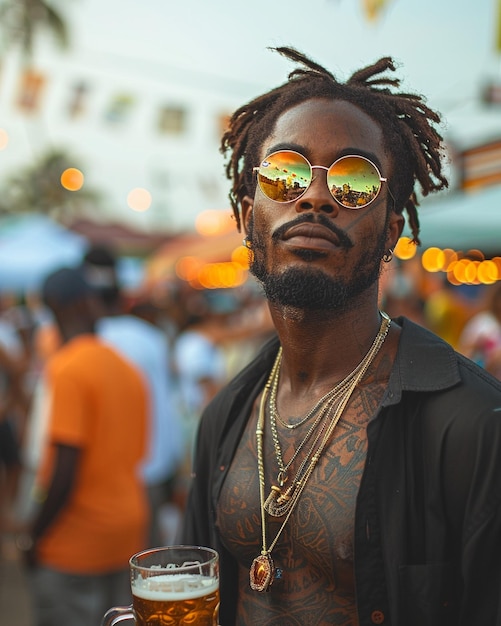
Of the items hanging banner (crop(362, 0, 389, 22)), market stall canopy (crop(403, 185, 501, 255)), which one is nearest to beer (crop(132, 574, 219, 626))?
hanging banner (crop(362, 0, 389, 22))

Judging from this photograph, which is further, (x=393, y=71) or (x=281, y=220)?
(x=393, y=71)

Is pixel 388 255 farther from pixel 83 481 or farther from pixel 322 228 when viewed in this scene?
pixel 83 481

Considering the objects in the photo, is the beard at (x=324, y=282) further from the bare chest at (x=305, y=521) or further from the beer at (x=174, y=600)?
the beer at (x=174, y=600)

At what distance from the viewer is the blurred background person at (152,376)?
5723mm

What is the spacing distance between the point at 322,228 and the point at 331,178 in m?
0.13

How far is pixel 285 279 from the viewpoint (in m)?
1.96

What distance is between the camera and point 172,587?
5.44 ft

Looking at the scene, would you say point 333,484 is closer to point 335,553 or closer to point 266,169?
point 335,553

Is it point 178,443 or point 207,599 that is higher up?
point 207,599

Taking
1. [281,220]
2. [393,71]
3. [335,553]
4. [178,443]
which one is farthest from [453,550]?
[178,443]

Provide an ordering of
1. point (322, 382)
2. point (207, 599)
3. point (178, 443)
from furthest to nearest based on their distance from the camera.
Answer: point (178, 443)
point (322, 382)
point (207, 599)

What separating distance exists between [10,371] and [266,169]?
5313mm

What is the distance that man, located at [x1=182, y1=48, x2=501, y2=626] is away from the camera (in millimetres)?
1711

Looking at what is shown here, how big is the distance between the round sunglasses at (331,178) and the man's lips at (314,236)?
0.08 m
